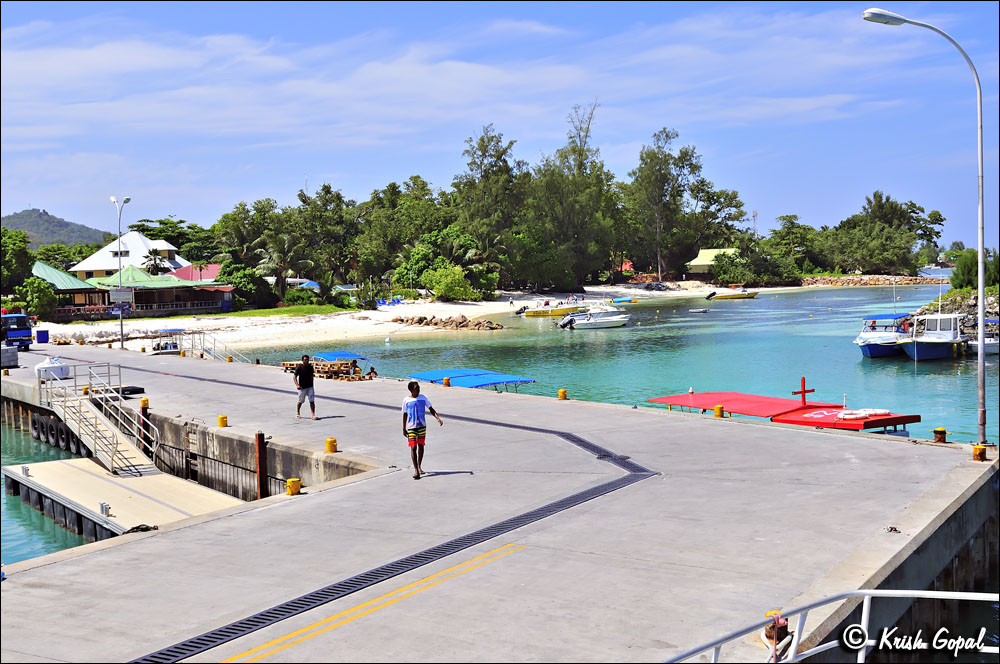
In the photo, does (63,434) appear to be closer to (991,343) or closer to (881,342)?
(881,342)

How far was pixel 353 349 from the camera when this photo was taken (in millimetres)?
70062

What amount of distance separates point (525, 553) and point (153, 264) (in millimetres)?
97757

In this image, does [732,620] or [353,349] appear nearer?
[732,620]

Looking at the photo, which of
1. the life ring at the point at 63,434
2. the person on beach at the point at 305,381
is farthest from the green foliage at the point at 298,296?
the person on beach at the point at 305,381

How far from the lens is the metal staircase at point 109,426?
25.0 meters

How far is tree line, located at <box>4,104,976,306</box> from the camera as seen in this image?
99.9m

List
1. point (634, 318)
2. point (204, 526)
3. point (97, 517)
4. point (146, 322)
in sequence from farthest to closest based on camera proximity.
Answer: point (634, 318) < point (146, 322) < point (97, 517) < point (204, 526)

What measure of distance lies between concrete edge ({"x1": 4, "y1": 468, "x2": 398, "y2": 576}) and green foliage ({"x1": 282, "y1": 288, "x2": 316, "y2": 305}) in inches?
3186

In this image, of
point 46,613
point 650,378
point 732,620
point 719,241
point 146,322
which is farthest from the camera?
point 719,241

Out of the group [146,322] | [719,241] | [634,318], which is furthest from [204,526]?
[719,241]

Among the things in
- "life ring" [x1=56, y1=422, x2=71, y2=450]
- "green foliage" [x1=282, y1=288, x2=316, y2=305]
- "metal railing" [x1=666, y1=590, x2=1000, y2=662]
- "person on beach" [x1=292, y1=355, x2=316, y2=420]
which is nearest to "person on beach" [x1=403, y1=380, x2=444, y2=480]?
"person on beach" [x1=292, y1=355, x2=316, y2=420]

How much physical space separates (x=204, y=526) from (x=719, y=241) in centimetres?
16267

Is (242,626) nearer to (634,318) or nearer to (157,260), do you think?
(634,318)

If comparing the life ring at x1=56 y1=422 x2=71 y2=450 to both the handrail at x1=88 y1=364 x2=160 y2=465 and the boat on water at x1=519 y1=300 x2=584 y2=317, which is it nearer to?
the handrail at x1=88 y1=364 x2=160 y2=465
